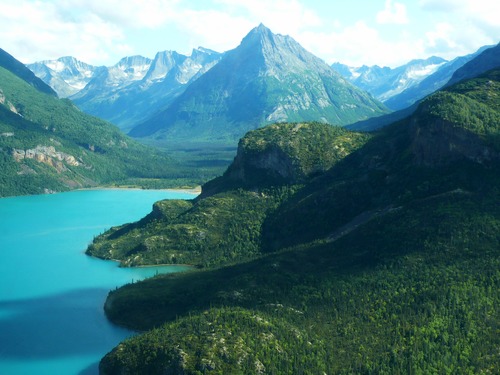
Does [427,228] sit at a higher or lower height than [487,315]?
higher

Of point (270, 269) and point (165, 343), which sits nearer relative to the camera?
point (165, 343)

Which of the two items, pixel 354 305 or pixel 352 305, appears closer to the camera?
pixel 354 305

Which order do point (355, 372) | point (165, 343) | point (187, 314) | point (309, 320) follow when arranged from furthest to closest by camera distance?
point (187, 314) < point (309, 320) < point (165, 343) < point (355, 372)

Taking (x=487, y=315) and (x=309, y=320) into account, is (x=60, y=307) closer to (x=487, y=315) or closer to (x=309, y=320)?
(x=309, y=320)

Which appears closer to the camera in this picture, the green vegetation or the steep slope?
the steep slope

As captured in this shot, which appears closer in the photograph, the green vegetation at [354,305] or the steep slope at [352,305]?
the steep slope at [352,305]

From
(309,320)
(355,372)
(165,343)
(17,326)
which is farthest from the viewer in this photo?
(17,326)

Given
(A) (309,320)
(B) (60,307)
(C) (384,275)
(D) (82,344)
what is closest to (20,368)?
(D) (82,344)

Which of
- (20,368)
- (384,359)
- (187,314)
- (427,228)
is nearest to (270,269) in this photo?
(187,314)

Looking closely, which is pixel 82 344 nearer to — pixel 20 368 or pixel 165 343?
pixel 20 368
